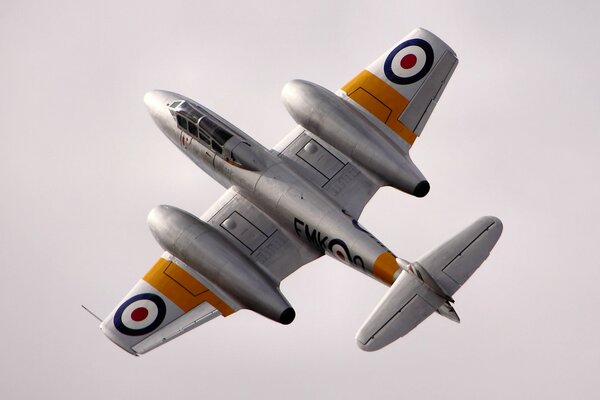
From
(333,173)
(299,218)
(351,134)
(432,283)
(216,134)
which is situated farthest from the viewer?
(333,173)

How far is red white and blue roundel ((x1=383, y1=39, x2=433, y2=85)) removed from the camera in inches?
1850

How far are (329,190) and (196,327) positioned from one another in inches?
236

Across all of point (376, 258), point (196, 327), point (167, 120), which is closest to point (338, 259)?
point (376, 258)

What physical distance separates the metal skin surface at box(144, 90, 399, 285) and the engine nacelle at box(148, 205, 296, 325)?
175 centimetres

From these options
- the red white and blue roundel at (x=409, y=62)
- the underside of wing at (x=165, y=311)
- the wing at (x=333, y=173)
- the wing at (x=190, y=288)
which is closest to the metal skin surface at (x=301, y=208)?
the wing at (x=190, y=288)

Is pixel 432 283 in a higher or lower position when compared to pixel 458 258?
lower

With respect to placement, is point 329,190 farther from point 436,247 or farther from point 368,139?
point 436,247

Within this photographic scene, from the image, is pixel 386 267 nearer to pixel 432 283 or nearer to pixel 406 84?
pixel 432 283

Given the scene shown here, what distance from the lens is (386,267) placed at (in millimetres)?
42156

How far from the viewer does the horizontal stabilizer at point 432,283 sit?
4059cm

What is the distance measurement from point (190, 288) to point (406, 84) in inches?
390

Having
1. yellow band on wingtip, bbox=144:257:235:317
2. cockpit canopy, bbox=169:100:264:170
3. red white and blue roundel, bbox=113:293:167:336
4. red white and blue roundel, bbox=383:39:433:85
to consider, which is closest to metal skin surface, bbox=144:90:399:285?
cockpit canopy, bbox=169:100:264:170

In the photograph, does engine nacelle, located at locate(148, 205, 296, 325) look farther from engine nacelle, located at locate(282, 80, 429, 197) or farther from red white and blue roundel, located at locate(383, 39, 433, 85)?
red white and blue roundel, located at locate(383, 39, 433, 85)

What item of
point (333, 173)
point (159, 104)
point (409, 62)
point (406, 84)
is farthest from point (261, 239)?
point (409, 62)
